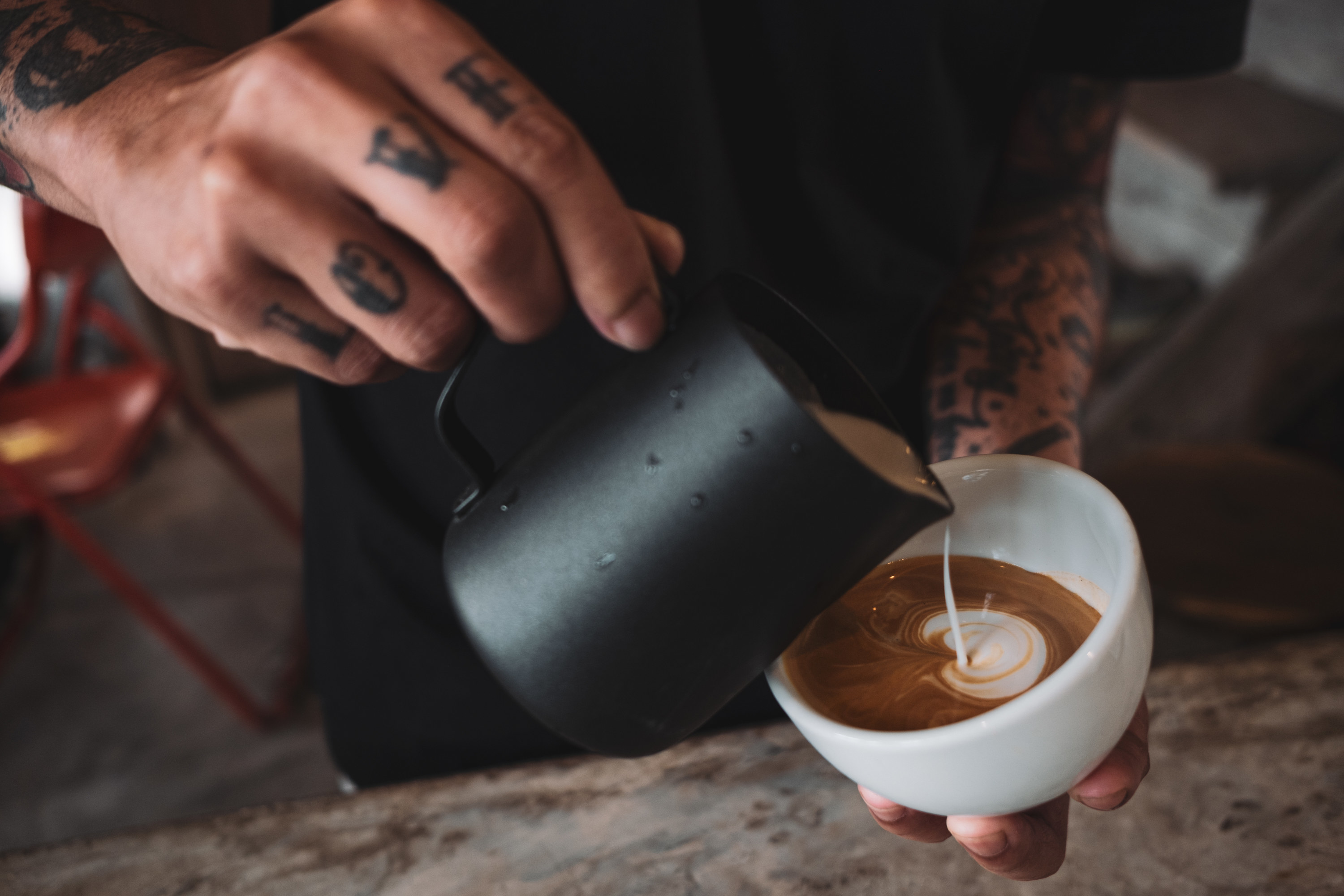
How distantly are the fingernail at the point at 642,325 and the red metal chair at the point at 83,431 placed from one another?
65.4 inches

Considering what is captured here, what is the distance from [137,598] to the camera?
6.94 feet

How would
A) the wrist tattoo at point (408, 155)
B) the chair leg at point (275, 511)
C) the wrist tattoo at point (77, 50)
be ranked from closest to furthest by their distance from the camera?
1. the wrist tattoo at point (408, 155)
2. the wrist tattoo at point (77, 50)
3. the chair leg at point (275, 511)

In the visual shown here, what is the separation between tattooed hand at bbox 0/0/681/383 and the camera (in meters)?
0.39

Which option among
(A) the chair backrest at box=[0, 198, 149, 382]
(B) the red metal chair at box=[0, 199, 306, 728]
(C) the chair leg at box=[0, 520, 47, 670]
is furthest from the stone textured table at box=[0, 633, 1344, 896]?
(C) the chair leg at box=[0, 520, 47, 670]

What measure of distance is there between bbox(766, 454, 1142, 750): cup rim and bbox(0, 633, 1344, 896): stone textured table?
204mm

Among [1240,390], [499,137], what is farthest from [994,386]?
[1240,390]

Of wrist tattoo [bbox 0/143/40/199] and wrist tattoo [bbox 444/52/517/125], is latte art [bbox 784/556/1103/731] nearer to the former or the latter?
wrist tattoo [bbox 444/52/517/125]

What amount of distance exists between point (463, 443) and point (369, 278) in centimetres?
14

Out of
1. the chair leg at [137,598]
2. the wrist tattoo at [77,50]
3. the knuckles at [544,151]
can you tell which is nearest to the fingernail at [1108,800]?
the knuckles at [544,151]

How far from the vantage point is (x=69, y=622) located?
271 centimetres

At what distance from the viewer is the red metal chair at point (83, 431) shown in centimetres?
188

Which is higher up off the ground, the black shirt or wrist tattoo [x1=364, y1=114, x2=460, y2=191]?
wrist tattoo [x1=364, y1=114, x2=460, y2=191]

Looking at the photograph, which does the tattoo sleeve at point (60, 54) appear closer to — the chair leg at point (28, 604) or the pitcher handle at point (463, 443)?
the pitcher handle at point (463, 443)

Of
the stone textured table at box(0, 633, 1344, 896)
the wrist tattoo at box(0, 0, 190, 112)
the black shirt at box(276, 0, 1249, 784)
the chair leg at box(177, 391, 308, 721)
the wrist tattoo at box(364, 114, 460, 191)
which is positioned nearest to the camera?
the wrist tattoo at box(364, 114, 460, 191)
